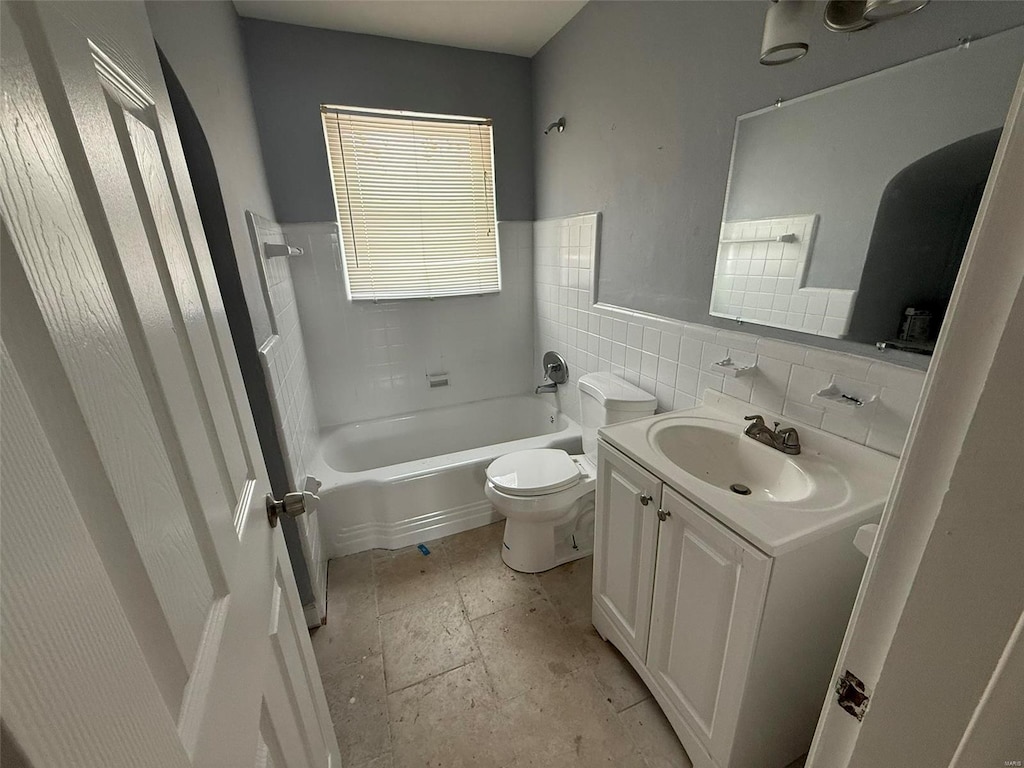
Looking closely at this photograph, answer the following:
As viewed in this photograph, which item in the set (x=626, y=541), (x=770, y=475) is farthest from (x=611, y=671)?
(x=770, y=475)

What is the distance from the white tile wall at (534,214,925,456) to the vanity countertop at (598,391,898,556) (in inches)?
2.1

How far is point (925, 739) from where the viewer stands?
37 cm

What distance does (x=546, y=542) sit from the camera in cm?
183

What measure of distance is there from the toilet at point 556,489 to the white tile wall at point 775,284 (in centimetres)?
52

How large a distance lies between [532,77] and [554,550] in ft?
8.20

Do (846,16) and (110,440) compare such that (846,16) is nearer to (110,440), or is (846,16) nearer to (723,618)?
(723,618)

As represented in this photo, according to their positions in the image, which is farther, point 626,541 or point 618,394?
point 618,394

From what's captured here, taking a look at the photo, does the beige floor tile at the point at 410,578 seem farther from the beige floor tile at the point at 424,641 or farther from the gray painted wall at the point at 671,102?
the gray painted wall at the point at 671,102

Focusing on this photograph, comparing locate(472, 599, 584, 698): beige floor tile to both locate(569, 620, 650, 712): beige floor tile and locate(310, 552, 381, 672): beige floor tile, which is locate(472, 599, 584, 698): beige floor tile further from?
locate(310, 552, 381, 672): beige floor tile

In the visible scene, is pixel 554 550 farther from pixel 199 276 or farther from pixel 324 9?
pixel 324 9

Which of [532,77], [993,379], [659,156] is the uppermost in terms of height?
[532,77]

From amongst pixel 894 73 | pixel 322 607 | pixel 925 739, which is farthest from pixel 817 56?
pixel 322 607

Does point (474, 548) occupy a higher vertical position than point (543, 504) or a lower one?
lower

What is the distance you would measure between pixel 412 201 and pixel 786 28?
1857mm
